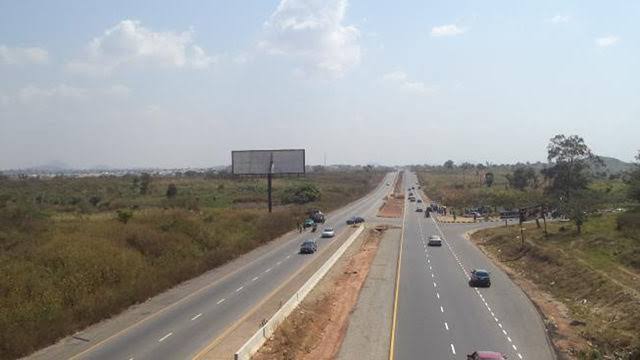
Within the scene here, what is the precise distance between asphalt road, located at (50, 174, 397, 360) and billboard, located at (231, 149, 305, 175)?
3334cm

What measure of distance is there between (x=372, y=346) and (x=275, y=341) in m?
4.29

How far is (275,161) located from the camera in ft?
287

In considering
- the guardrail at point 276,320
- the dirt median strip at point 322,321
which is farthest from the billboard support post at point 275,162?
the guardrail at point 276,320

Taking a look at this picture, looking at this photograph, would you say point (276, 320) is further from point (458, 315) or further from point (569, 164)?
point (569, 164)

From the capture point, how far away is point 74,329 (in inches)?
1225

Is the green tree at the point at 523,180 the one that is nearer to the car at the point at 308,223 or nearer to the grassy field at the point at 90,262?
the car at the point at 308,223

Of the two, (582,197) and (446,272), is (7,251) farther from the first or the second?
(582,197)

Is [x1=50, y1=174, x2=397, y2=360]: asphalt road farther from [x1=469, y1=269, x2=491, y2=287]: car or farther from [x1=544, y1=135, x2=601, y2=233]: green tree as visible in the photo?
[x1=544, y1=135, x2=601, y2=233]: green tree

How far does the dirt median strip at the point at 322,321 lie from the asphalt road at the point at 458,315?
2979 mm

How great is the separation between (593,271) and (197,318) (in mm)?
26659

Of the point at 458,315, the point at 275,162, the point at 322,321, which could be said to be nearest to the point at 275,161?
the point at 275,162

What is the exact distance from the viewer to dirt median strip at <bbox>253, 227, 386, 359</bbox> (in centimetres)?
2744

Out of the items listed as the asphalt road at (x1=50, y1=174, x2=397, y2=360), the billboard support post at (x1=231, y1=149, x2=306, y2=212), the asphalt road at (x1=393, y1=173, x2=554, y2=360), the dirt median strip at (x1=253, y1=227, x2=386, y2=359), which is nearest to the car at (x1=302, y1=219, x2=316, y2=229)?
the billboard support post at (x1=231, y1=149, x2=306, y2=212)

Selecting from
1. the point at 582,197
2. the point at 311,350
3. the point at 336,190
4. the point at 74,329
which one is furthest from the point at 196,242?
the point at 336,190
